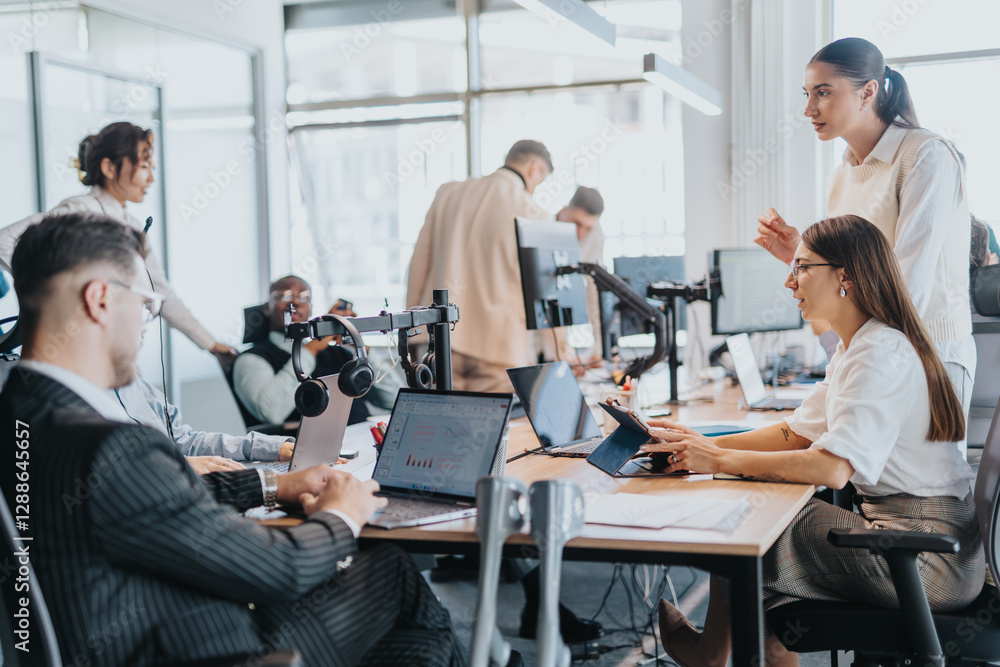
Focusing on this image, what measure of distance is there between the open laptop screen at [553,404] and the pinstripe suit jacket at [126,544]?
1.01m

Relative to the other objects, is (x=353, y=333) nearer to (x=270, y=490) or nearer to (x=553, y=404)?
(x=270, y=490)

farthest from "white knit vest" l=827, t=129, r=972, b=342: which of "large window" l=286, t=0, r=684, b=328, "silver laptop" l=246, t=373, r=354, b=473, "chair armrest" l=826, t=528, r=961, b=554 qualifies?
"large window" l=286, t=0, r=684, b=328

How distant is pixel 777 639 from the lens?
1.74 metres

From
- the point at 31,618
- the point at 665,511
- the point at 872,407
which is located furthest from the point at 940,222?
the point at 31,618

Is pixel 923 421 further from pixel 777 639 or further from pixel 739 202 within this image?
pixel 739 202

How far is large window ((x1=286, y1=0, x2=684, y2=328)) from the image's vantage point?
19.7 feet

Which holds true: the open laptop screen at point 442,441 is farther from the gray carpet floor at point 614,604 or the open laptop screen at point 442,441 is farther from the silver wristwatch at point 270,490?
the gray carpet floor at point 614,604

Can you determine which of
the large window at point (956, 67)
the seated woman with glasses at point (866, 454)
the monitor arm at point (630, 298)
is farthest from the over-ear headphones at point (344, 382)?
the large window at point (956, 67)

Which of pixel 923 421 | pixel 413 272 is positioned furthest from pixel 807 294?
pixel 413 272

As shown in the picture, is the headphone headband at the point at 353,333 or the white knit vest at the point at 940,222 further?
the white knit vest at the point at 940,222

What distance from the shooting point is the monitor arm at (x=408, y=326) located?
1.64 meters

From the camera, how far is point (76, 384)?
1253 mm

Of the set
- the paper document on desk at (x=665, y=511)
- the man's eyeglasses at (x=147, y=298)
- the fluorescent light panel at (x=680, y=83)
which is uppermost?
the fluorescent light panel at (x=680, y=83)

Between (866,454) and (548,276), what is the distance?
130 cm
